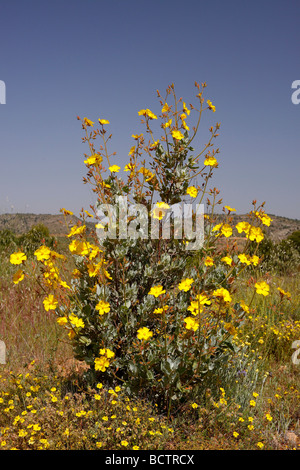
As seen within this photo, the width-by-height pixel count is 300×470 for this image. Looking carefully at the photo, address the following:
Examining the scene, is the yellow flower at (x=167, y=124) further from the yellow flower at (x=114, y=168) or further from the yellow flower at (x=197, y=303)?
the yellow flower at (x=197, y=303)

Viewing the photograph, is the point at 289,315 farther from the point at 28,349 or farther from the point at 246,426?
the point at 28,349

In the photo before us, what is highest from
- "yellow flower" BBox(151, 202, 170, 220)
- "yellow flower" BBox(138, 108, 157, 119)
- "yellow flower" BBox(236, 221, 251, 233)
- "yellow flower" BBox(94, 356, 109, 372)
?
"yellow flower" BBox(138, 108, 157, 119)

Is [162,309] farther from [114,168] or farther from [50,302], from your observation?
[114,168]

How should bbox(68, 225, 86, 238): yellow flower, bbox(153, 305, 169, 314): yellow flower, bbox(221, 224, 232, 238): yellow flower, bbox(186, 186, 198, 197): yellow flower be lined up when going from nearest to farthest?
1. bbox(153, 305, 169, 314): yellow flower
2. bbox(68, 225, 86, 238): yellow flower
3. bbox(221, 224, 232, 238): yellow flower
4. bbox(186, 186, 198, 197): yellow flower

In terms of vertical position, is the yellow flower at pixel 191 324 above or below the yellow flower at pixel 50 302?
below

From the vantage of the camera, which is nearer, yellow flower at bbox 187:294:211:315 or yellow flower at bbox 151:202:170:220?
yellow flower at bbox 187:294:211:315

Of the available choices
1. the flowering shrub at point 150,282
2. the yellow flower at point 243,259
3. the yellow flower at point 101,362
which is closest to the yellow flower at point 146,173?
the flowering shrub at point 150,282

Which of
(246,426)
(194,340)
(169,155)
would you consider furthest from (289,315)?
(169,155)

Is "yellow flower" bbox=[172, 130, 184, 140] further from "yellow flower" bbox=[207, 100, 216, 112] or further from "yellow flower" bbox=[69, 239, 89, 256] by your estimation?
"yellow flower" bbox=[69, 239, 89, 256]

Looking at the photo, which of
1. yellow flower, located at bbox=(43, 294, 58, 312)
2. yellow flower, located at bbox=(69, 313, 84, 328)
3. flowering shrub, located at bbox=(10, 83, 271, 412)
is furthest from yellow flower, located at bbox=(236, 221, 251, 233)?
yellow flower, located at bbox=(43, 294, 58, 312)

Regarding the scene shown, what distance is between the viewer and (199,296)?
2293 millimetres

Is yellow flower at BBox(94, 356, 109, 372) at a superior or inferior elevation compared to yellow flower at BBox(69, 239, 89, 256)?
inferior

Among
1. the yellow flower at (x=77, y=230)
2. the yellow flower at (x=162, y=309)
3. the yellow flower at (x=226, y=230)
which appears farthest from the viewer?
the yellow flower at (x=226, y=230)

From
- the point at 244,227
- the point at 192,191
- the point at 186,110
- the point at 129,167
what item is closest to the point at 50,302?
the point at 129,167
